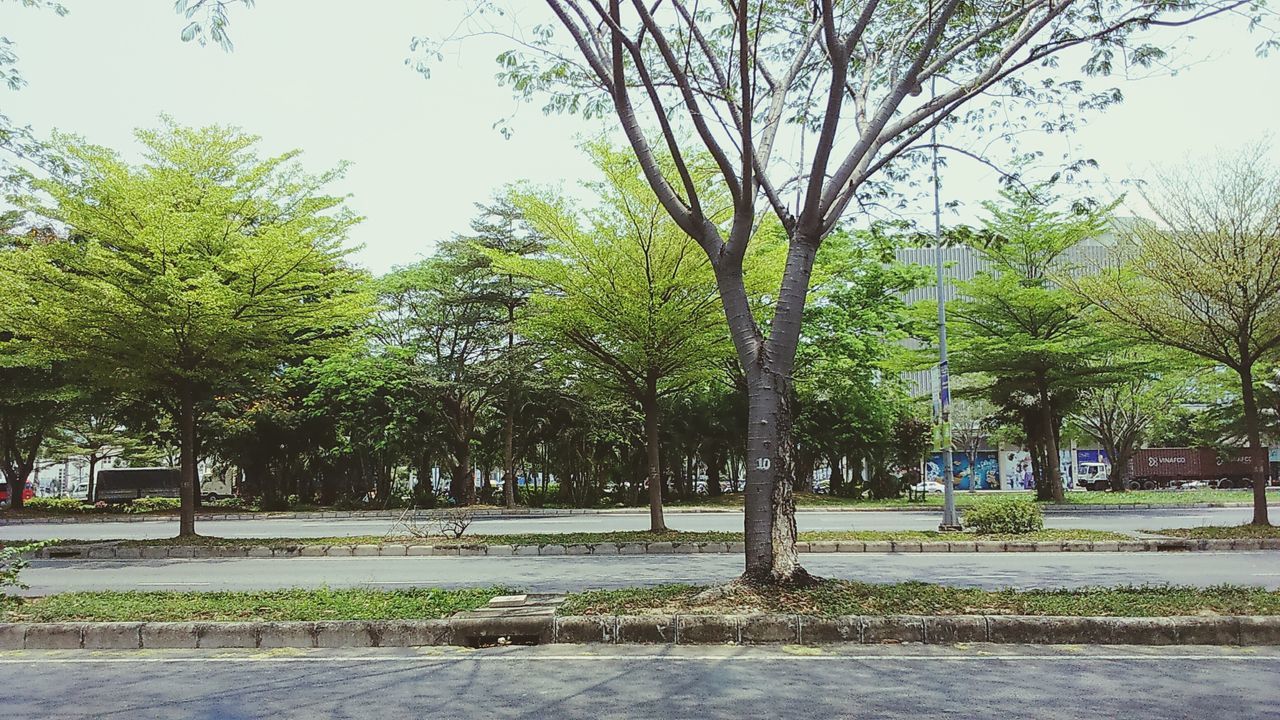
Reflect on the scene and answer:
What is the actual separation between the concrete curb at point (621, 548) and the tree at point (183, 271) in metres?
1.72

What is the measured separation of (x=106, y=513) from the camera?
Answer: 29.7 m

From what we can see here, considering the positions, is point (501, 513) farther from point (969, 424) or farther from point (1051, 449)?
point (969, 424)

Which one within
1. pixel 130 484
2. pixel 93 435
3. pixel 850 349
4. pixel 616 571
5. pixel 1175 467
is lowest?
pixel 616 571

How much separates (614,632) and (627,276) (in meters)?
9.61

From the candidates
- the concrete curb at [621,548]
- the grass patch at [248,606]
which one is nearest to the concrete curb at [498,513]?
the concrete curb at [621,548]

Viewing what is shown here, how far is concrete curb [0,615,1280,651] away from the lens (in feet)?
22.8

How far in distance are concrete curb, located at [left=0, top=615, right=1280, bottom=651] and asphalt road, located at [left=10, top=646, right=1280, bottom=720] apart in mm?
214

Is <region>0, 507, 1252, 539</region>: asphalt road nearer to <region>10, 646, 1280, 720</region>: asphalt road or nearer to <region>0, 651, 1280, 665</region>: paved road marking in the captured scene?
<region>0, 651, 1280, 665</region>: paved road marking

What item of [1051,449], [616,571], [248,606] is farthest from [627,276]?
[1051,449]

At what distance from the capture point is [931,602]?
25.2ft

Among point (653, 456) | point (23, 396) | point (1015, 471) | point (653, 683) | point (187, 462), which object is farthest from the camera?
point (1015, 471)

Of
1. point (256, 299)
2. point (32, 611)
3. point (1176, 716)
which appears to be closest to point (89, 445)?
point (256, 299)

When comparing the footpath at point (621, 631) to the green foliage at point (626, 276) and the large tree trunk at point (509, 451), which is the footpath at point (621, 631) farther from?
the large tree trunk at point (509, 451)

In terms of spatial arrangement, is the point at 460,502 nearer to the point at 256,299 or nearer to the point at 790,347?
the point at 256,299
